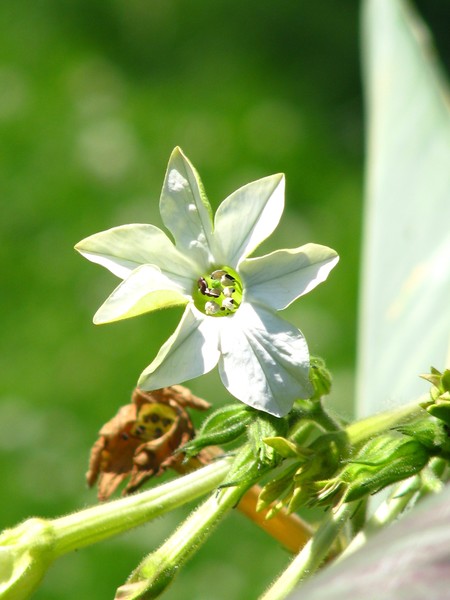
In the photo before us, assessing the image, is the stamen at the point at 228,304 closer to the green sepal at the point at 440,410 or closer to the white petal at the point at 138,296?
the white petal at the point at 138,296

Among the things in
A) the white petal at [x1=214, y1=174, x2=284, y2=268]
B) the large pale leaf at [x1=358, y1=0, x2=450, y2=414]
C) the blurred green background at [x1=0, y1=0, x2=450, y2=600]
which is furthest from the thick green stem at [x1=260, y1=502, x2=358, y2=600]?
the blurred green background at [x1=0, y1=0, x2=450, y2=600]

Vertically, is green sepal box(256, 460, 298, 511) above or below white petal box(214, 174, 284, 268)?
below

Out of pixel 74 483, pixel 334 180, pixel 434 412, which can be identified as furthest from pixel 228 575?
pixel 434 412

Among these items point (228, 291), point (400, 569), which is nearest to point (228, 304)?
point (228, 291)

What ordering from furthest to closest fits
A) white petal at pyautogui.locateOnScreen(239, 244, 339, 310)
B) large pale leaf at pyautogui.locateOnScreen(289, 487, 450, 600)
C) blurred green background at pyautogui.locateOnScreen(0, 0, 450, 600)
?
blurred green background at pyautogui.locateOnScreen(0, 0, 450, 600)
white petal at pyautogui.locateOnScreen(239, 244, 339, 310)
large pale leaf at pyautogui.locateOnScreen(289, 487, 450, 600)

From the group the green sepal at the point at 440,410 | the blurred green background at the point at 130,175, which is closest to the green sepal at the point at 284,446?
the green sepal at the point at 440,410

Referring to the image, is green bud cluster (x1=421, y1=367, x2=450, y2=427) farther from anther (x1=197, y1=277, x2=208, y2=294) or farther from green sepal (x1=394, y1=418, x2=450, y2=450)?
anther (x1=197, y1=277, x2=208, y2=294)

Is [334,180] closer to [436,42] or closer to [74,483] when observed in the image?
[436,42]
